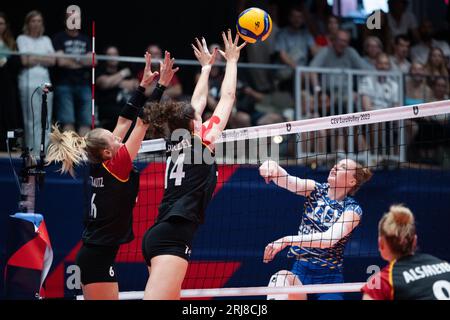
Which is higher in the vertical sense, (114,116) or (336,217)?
(114,116)

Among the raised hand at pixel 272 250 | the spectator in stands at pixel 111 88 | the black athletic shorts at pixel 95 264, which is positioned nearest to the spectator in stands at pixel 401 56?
the spectator in stands at pixel 111 88

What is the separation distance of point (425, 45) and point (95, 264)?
771 centimetres

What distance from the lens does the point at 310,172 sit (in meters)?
10.0

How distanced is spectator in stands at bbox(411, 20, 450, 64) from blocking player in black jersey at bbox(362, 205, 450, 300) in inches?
313

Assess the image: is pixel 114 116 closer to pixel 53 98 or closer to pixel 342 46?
pixel 53 98

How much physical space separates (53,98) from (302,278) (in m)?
3.93

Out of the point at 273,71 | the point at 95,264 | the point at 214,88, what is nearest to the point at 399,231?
the point at 95,264

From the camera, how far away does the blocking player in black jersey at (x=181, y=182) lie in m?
6.21

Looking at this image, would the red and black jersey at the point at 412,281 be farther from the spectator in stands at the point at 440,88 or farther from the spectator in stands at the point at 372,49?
the spectator in stands at the point at 372,49

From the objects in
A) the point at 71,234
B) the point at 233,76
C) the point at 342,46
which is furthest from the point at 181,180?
the point at 342,46

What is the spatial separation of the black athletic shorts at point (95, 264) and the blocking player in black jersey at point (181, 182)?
1.65ft

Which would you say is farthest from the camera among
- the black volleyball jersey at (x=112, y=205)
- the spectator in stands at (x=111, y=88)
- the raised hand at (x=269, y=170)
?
the spectator in stands at (x=111, y=88)

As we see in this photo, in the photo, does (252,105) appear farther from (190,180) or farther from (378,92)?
(190,180)

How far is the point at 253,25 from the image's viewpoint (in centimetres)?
743
